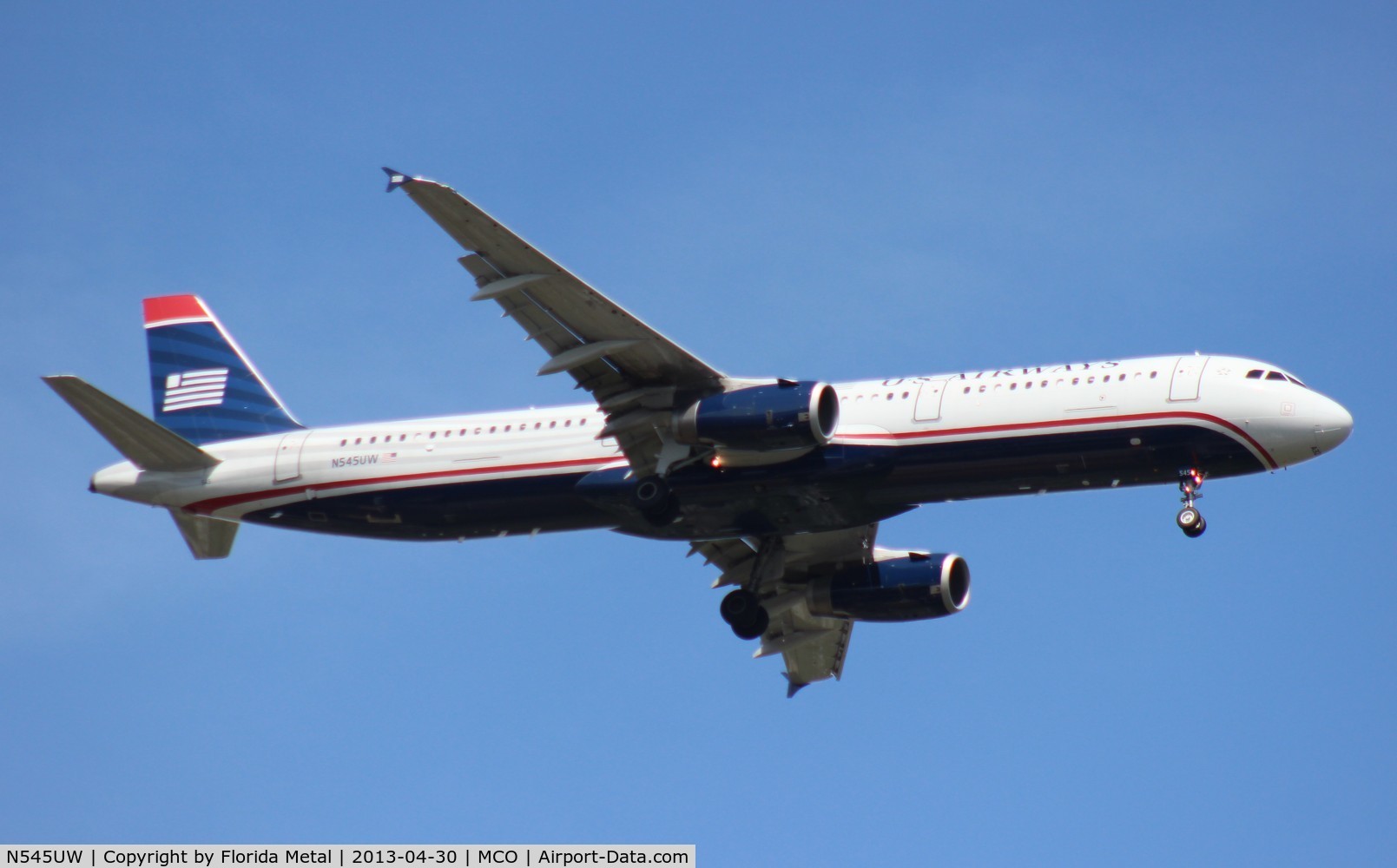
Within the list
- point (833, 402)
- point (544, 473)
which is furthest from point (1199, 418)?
point (544, 473)

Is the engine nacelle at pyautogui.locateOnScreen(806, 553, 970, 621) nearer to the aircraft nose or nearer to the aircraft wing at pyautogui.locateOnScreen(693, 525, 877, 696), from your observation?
the aircraft wing at pyautogui.locateOnScreen(693, 525, 877, 696)

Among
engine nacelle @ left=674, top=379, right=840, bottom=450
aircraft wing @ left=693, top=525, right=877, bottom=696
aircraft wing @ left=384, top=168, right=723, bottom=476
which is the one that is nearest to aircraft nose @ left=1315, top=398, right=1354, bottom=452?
engine nacelle @ left=674, top=379, right=840, bottom=450

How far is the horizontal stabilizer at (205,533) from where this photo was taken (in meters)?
44.0

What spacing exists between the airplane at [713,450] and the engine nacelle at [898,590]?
0.05m

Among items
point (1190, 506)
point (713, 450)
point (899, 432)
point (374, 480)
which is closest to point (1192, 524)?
point (1190, 506)

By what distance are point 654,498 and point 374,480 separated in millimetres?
7260

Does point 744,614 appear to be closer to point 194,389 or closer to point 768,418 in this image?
point 768,418

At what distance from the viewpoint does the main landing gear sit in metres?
36.7

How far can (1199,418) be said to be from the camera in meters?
36.8

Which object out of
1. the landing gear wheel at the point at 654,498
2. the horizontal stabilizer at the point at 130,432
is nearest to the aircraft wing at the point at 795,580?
the landing gear wheel at the point at 654,498

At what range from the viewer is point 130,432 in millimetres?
42250

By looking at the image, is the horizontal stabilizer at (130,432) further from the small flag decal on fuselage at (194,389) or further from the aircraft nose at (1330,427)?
the aircraft nose at (1330,427)

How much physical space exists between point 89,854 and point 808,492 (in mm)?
16219

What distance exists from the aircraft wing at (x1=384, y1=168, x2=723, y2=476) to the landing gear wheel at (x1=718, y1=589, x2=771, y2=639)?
6149 millimetres
